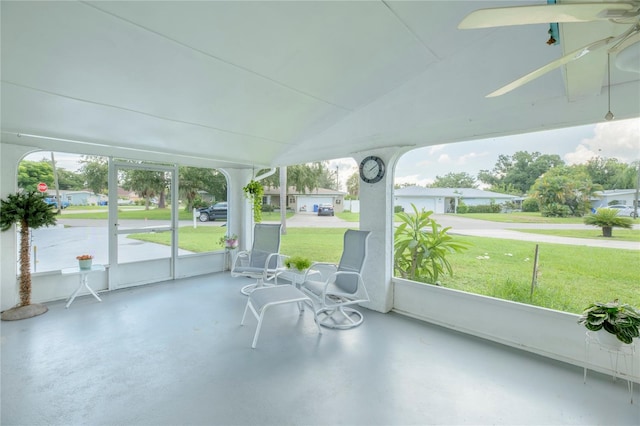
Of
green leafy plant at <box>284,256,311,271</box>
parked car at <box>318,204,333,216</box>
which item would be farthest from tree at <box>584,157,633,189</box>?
parked car at <box>318,204,333,216</box>

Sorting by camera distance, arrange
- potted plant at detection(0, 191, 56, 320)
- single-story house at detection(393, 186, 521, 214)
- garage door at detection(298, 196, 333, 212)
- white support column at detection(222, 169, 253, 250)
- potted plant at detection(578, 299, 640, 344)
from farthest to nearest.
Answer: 1. garage door at detection(298, 196, 333, 212)
2. white support column at detection(222, 169, 253, 250)
3. single-story house at detection(393, 186, 521, 214)
4. potted plant at detection(0, 191, 56, 320)
5. potted plant at detection(578, 299, 640, 344)

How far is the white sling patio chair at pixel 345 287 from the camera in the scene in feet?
11.1

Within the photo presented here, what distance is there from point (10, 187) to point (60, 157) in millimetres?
770

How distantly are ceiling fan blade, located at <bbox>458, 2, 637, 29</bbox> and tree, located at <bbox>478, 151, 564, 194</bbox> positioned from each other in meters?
Answer: 2.40

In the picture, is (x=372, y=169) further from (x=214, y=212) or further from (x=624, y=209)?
(x=214, y=212)

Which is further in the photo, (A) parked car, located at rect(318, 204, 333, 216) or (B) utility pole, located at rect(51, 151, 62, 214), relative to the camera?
(A) parked car, located at rect(318, 204, 333, 216)

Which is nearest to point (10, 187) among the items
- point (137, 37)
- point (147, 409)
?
point (137, 37)

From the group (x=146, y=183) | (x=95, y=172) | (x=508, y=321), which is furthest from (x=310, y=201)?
(x=508, y=321)

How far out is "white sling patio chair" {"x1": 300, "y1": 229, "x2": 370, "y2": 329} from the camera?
340cm

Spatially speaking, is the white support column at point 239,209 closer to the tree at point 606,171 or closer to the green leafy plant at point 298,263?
the green leafy plant at point 298,263

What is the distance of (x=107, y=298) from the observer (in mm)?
4348

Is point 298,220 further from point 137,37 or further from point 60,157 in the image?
point 137,37

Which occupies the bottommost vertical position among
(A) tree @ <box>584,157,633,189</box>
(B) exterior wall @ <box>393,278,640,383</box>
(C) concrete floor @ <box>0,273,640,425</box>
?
(C) concrete floor @ <box>0,273,640,425</box>

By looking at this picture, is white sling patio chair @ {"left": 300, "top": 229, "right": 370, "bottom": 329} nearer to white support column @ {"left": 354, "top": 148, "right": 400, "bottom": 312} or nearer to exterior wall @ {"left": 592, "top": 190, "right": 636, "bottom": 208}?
white support column @ {"left": 354, "top": 148, "right": 400, "bottom": 312}
